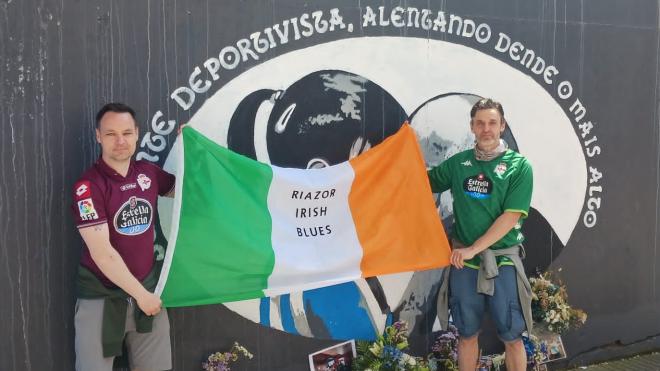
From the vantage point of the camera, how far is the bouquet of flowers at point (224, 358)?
→ 392 cm

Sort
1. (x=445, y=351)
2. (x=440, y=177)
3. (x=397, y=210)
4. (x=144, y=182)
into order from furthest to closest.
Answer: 1. (x=445, y=351)
2. (x=440, y=177)
3. (x=397, y=210)
4. (x=144, y=182)

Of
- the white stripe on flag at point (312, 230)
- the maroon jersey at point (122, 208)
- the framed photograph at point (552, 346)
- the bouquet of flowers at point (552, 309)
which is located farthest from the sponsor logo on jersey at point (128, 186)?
the framed photograph at point (552, 346)

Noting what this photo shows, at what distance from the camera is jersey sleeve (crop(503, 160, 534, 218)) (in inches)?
150

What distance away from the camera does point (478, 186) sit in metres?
3.90

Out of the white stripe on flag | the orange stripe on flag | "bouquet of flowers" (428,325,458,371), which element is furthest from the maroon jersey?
"bouquet of flowers" (428,325,458,371)

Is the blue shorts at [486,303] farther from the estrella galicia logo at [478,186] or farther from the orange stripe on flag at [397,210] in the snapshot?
the estrella galicia logo at [478,186]

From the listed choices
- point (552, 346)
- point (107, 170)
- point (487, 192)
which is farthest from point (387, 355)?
point (107, 170)

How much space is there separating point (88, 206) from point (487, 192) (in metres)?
2.07

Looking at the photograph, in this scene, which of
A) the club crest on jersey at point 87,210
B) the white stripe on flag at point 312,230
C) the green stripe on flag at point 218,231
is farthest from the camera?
the white stripe on flag at point 312,230

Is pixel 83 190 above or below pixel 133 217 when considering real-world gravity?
above

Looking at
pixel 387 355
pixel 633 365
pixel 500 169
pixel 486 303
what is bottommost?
pixel 633 365

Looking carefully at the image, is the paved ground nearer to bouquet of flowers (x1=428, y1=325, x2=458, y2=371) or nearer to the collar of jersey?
bouquet of flowers (x1=428, y1=325, x2=458, y2=371)

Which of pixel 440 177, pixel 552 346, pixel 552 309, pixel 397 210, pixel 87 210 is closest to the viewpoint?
pixel 87 210

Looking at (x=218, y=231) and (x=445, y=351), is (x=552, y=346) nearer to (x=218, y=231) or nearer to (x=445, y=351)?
(x=445, y=351)
